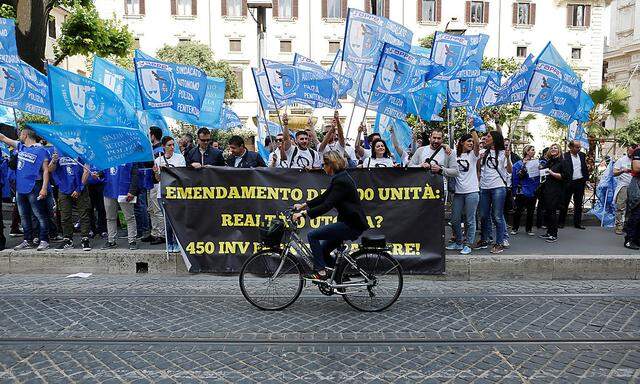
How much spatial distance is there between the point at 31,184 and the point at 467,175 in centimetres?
690

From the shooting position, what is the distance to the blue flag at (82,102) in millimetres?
7961

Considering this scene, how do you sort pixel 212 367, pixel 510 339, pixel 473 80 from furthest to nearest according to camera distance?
pixel 473 80
pixel 510 339
pixel 212 367

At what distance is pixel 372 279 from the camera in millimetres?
6215

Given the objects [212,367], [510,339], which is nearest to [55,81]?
[212,367]

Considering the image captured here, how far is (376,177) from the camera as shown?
306 inches

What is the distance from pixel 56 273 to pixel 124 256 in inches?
41.8

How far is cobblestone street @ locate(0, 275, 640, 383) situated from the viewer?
452 centimetres

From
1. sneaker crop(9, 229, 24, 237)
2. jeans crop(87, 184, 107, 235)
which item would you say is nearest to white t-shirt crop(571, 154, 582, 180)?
jeans crop(87, 184, 107, 235)

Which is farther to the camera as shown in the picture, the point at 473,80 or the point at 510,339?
the point at 473,80

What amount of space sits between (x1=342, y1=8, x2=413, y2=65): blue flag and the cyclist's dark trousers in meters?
3.71

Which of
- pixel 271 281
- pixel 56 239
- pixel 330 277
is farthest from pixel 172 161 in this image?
pixel 330 277

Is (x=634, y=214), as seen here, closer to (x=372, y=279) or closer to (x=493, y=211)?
(x=493, y=211)

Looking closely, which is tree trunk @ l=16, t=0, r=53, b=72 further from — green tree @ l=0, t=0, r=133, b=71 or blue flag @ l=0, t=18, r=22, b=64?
blue flag @ l=0, t=18, r=22, b=64

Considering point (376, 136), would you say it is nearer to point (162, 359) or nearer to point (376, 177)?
point (376, 177)
